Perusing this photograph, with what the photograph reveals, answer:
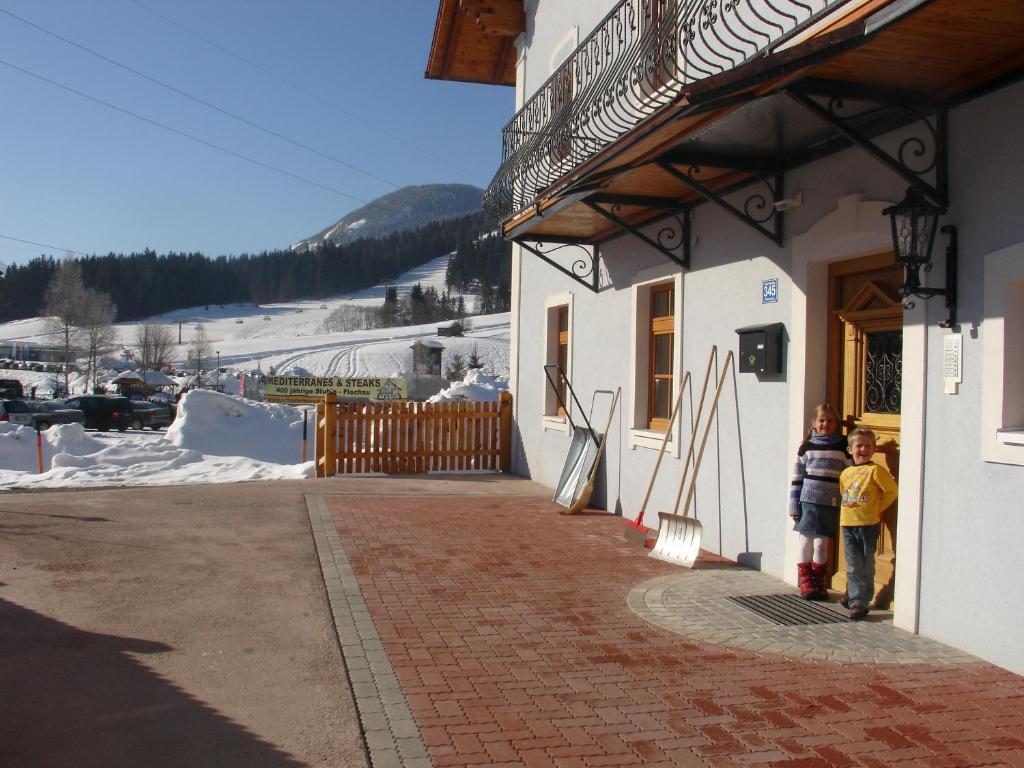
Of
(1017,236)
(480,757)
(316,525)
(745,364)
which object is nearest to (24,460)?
(316,525)

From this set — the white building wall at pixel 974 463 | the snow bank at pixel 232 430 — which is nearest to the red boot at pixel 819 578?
the white building wall at pixel 974 463

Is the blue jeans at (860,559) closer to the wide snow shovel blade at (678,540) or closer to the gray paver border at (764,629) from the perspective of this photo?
the gray paver border at (764,629)

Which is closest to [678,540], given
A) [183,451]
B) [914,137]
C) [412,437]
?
[914,137]

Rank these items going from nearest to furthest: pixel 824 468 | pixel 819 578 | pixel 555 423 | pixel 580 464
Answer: pixel 824 468 → pixel 819 578 → pixel 580 464 → pixel 555 423

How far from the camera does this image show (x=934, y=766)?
12.6 feet

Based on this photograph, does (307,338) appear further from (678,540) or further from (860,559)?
(860,559)

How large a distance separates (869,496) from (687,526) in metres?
2.28

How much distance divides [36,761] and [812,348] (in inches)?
220

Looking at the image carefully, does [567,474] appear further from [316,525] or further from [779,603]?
[779,603]

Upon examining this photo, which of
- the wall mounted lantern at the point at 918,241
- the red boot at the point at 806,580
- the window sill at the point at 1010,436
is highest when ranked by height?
the wall mounted lantern at the point at 918,241

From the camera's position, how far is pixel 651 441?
32.0ft

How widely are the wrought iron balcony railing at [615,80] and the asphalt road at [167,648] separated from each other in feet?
14.9

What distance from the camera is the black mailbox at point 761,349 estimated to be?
7.31 meters

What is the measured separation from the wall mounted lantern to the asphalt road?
4004mm
